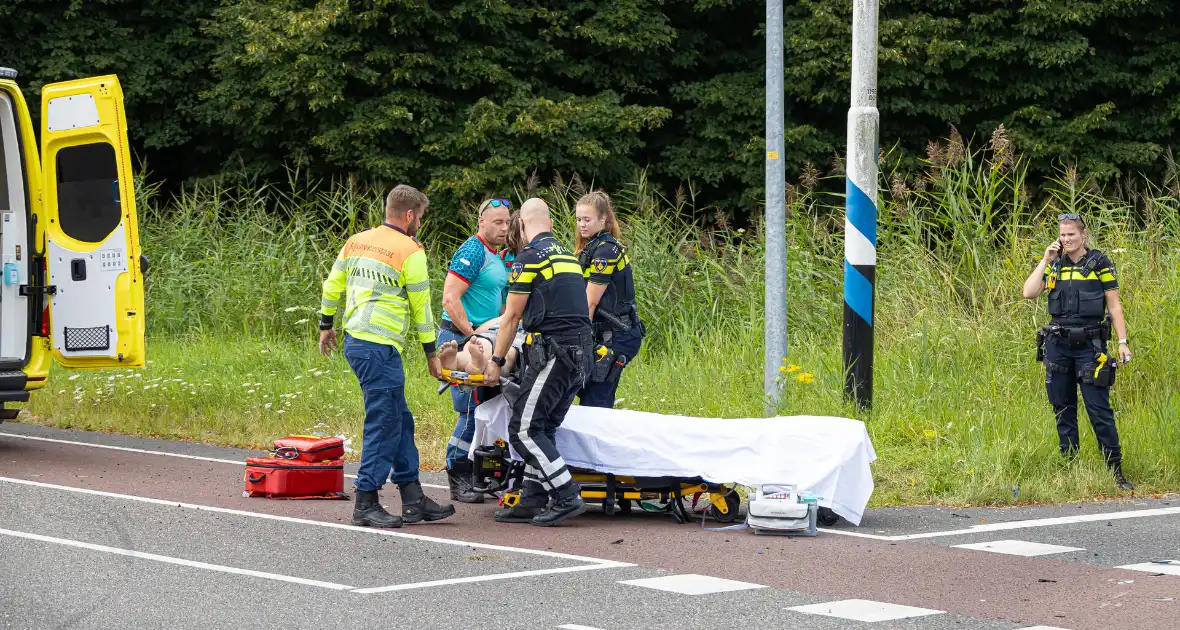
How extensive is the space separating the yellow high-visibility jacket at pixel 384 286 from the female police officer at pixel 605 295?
133cm

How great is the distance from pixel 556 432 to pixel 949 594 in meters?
2.74

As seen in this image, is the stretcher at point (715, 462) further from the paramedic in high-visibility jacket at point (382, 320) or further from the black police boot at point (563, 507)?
the paramedic in high-visibility jacket at point (382, 320)

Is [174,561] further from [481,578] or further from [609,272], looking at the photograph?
[609,272]

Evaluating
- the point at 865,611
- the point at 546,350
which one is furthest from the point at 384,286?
the point at 865,611

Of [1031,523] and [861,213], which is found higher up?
[861,213]

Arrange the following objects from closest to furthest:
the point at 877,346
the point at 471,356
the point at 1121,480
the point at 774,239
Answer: the point at 471,356, the point at 1121,480, the point at 774,239, the point at 877,346

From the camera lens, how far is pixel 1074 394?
9.54m

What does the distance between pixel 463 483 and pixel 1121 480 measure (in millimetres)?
4248

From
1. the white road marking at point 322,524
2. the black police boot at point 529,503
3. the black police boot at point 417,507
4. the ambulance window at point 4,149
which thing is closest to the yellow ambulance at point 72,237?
the ambulance window at point 4,149

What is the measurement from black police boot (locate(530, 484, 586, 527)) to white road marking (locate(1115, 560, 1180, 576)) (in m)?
2.87

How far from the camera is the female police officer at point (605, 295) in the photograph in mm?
9086

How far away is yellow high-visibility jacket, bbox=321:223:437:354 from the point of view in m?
8.04

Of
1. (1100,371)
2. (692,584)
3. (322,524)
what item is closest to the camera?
(692,584)

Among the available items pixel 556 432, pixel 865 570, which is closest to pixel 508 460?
pixel 556 432
